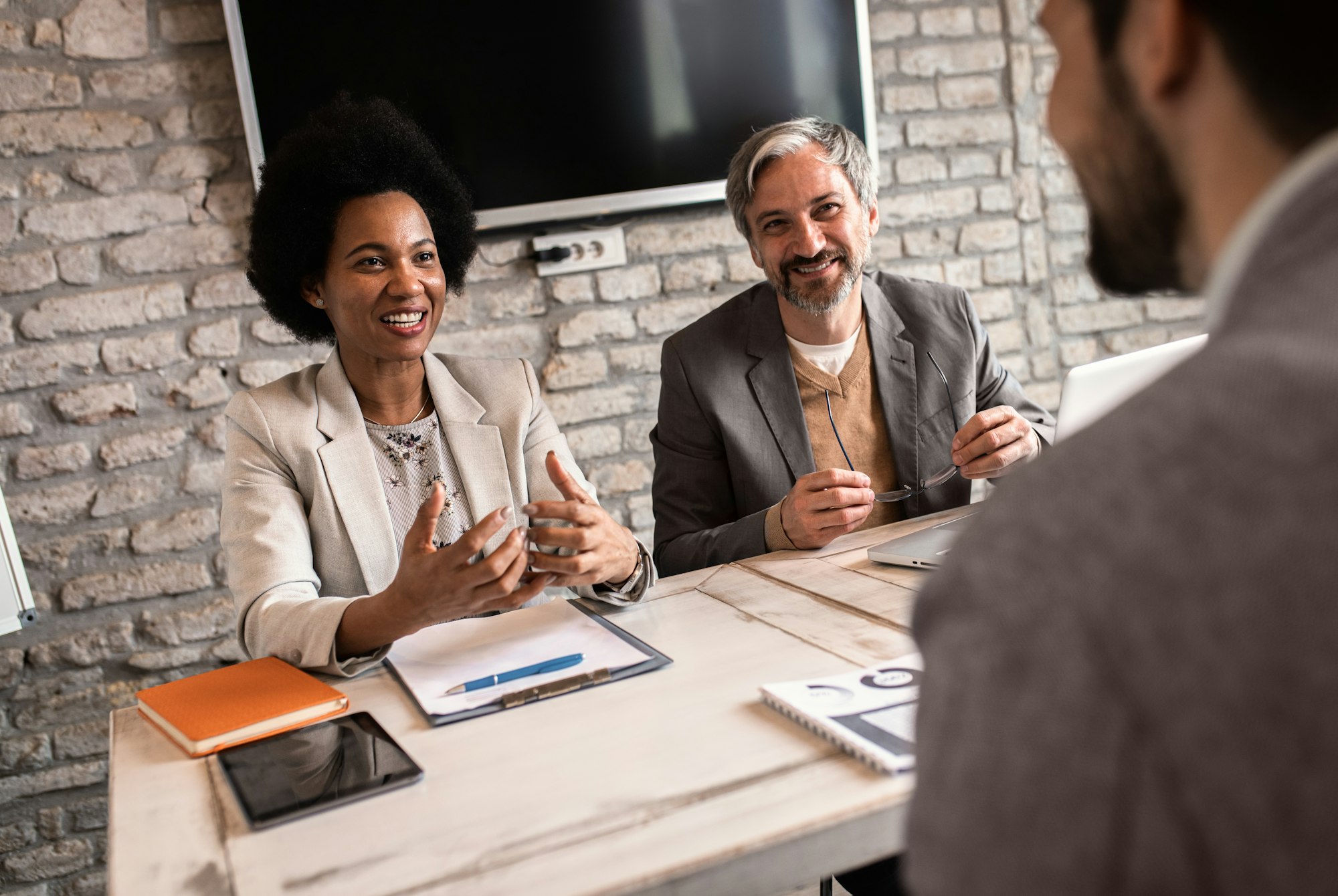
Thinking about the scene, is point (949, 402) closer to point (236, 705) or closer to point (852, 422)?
point (852, 422)

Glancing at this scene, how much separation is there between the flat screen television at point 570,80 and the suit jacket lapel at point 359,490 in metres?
1.17

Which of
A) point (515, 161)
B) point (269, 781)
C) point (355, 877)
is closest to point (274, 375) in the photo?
point (515, 161)

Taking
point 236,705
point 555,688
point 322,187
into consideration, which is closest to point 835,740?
point 555,688

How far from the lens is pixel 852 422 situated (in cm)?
212

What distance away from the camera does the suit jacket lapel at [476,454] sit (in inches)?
71.1

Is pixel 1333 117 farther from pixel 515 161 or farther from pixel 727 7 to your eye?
pixel 727 7

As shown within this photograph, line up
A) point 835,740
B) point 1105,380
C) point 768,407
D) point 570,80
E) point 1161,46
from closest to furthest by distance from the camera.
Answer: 1. point 1161,46
2. point 835,740
3. point 1105,380
4. point 768,407
5. point 570,80

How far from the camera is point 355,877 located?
0.84 metres

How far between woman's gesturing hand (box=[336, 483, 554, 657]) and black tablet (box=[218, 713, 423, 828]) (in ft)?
0.57

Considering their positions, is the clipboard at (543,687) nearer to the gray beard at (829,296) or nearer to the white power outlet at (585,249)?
the gray beard at (829,296)

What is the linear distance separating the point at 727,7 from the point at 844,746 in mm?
2540

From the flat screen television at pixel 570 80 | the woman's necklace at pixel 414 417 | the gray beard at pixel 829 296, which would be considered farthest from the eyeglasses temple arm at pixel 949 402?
the flat screen television at pixel 570 80

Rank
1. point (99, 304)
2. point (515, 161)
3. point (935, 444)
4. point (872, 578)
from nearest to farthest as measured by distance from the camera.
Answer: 1. point (872, 578)
2. point (935, 444)
3. point (99, 304)
4. point (515, 161)

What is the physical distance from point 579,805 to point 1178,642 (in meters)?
0.63
